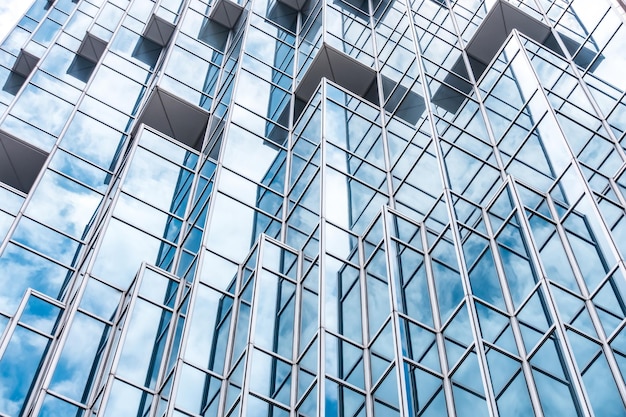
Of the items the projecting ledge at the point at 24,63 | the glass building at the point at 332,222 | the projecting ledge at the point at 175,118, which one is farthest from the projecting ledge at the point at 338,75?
the projecting ledge at the point at 24,63

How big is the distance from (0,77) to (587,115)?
3155 cm

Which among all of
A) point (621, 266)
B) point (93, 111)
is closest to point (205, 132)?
point (93, 111)

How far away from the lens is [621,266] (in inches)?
748

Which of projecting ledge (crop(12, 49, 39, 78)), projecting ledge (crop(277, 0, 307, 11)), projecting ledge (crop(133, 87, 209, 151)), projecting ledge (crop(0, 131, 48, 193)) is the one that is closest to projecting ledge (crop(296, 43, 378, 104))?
projecting ledge (crop(133, 87, 209, 151))

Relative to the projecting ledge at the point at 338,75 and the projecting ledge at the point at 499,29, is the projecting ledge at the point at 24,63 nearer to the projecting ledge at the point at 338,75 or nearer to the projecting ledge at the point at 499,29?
the projecting ledge at the point at 338,75

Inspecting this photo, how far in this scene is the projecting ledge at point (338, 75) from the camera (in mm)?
34281

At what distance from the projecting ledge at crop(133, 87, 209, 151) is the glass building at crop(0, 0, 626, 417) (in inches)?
3.8

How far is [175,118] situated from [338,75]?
7.40m

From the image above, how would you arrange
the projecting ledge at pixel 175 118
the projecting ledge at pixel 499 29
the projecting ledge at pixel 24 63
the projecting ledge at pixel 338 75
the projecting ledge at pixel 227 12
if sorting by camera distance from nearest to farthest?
the projecting ledge at pixel 338 75 → the projecting ledge at pixel 499 29 → the projecting ledge at pixel 175 118 → the projecting ledge at pixel 227 12 → the projecting ledge at pixel 24 63

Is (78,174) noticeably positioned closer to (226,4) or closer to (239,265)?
(239,265)

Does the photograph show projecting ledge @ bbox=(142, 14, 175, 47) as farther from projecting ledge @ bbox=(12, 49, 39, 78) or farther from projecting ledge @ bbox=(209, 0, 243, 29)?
projecting ledge @ bbox=(12, 49, 39, 78)

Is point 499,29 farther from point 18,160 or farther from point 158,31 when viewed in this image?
point 18,160

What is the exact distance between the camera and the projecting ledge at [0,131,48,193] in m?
34.8

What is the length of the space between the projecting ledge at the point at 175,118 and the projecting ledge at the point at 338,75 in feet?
15.6
